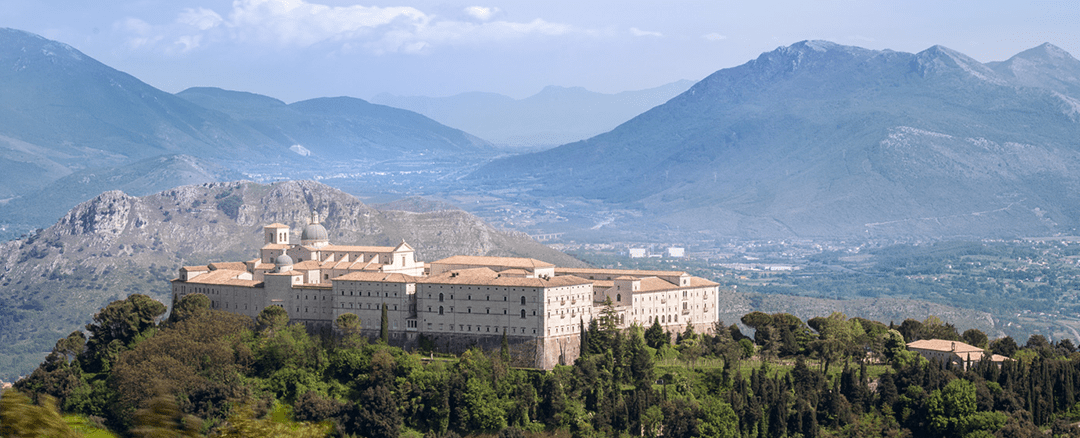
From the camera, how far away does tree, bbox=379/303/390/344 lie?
9619 centimetres

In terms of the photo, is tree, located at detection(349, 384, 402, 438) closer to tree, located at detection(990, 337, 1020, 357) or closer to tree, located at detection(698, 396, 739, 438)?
tree, located at detection(698, 396, 739, 438)

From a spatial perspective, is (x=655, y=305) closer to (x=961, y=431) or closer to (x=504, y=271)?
(x=504, y=271)

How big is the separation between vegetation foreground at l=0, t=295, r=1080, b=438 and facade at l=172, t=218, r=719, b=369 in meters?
2.05

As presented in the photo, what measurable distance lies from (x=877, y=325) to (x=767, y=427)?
25.1 metres

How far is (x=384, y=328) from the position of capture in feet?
316

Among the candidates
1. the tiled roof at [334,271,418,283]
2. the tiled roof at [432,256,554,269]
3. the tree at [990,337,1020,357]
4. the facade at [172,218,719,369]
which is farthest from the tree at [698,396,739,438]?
the tree at [990,337,1020,357]

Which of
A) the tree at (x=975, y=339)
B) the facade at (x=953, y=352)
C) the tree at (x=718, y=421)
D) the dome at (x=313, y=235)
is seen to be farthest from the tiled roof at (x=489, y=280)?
the tree at (x=975, y=339)

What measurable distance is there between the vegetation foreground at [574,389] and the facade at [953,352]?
170cm

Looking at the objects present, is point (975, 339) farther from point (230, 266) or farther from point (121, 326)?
point (121, 326)

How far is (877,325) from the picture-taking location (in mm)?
109125

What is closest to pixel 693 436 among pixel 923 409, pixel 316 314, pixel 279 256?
pixel 923 409

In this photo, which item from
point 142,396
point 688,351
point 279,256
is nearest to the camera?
point 142,396

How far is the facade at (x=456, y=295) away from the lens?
307ft

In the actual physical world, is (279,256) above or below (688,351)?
above
